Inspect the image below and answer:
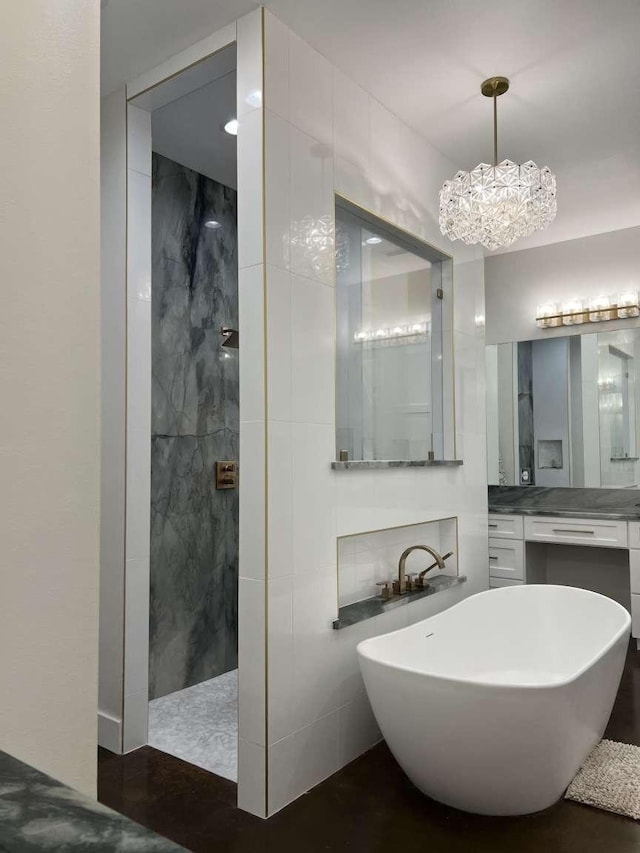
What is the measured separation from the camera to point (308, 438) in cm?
253

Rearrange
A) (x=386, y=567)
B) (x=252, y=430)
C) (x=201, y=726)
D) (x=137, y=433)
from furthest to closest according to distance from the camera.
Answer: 1. (x=386, y=567)
2. (x=201, y=726)
3. (x=137, y=433)
4. (x=252, y=430)

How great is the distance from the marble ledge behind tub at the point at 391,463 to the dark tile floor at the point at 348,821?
47.7 inches

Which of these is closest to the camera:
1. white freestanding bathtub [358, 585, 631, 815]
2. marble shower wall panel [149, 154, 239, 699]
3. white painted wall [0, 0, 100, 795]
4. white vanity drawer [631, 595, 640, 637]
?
white painted wall [0, 0, 100, 795]

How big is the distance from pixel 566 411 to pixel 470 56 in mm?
2741

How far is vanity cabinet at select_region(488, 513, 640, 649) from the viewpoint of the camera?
13.4 ft

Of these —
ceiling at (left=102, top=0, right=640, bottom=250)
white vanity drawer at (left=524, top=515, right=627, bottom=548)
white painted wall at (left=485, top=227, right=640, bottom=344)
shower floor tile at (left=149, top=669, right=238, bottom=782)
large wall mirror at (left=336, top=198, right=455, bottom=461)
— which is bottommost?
shower floor tile at (left=149, top=669, right=238, bottom=782)

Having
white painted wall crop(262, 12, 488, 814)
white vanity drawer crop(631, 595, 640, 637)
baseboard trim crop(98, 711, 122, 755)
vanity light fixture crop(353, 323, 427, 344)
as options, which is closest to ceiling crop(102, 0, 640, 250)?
white painted wall crop(262, 12, 488, 814)

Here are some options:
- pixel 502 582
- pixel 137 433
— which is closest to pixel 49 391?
pixel 137 433

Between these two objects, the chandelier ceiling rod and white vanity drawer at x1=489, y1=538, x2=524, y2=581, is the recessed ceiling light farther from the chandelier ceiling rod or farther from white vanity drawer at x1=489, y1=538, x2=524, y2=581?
white vanity drawer at x1=489, y1=538, x2=524, y2=581

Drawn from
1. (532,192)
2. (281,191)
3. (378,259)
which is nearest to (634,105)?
(532,192)

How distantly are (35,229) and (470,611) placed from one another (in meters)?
2.81

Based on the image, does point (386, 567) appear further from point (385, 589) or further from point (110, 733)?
point (110, 733)

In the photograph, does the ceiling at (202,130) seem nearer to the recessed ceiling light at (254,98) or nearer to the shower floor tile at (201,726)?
the recessed ceiling light at (254,98)

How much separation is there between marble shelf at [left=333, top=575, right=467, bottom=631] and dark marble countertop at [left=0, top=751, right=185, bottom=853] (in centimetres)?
213
